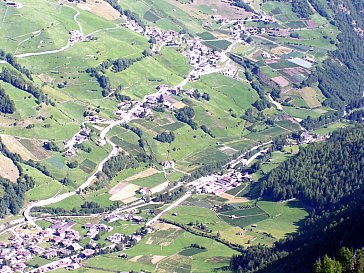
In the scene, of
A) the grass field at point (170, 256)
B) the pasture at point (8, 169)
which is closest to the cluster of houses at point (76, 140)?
the pasture at point (8, 169)

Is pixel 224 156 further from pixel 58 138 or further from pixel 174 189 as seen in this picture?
pixel 58 138

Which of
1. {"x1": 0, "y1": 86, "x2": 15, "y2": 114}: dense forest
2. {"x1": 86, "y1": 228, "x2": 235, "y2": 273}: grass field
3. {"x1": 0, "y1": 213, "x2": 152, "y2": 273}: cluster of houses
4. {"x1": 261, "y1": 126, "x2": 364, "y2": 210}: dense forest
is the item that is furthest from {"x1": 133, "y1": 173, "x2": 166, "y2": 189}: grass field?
{"x1": 0, "y1": 86, "x2": 15, "y2": 114}: dense forest

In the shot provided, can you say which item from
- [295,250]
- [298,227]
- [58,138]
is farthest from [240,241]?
[58,138]

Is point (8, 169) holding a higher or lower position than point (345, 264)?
lower

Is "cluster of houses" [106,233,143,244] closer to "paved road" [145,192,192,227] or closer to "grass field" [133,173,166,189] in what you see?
"paved road" [145,192,192,227]

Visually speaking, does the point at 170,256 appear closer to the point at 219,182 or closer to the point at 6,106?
the point at 219,182

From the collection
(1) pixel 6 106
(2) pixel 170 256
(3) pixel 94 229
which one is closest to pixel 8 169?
(1) pixel 6 106
